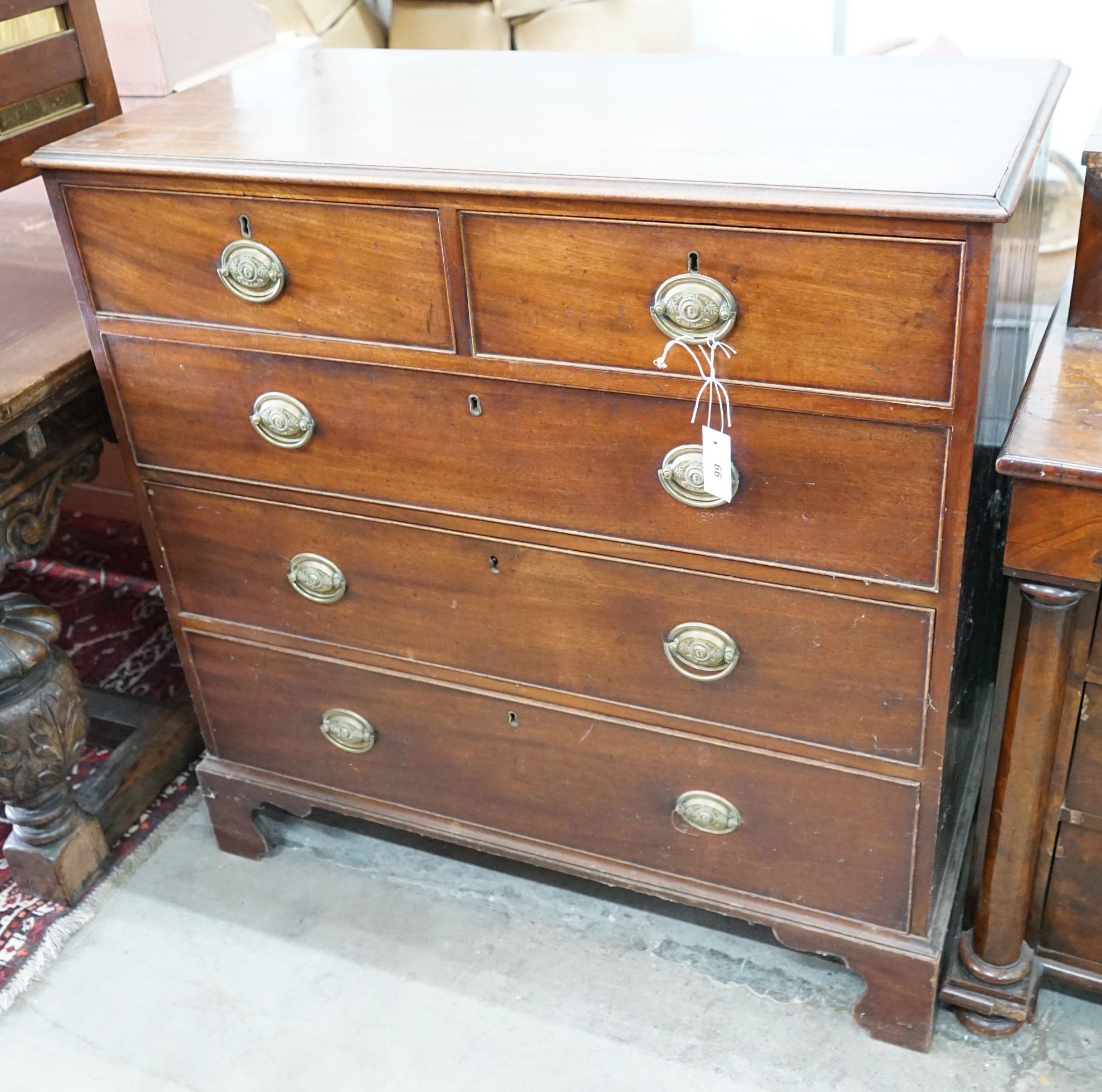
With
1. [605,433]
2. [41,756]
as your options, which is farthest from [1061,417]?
[41,756]

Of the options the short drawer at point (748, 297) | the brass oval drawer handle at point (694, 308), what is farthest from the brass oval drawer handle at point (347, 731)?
the brass oval drawer handle at point (694, 308)

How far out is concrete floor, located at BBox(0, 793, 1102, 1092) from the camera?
1.55 metres

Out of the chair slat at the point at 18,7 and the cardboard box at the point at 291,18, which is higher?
the chair slat at the point at 18,7

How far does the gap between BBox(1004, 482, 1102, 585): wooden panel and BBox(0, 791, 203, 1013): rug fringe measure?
1377 mm

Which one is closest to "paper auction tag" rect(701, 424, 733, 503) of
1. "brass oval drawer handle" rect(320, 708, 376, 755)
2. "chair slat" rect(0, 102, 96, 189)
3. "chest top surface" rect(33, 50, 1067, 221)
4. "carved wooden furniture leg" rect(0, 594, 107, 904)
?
"chest top surface" rect(33, 50, 1067, 221)

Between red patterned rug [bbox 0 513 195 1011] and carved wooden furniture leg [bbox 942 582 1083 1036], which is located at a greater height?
carved wooden furniture leg [bbox 942 582 1083 1036]

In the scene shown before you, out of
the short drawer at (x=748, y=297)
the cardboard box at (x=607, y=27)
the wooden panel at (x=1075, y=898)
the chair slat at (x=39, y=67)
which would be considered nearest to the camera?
the short drawer at (x=748, y=297)

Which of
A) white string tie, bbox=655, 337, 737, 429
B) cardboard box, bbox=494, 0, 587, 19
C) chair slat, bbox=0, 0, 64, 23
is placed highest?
chair slat, bbox=0, 0, 64, 23

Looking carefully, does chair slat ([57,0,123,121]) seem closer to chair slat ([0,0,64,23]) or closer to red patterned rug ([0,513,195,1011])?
chair slat ([0,0,64,23])

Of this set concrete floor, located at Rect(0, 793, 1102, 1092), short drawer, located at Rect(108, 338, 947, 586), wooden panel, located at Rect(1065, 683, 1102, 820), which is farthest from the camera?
concrete floor, located at Rect(0, 793, 1102, 1092)

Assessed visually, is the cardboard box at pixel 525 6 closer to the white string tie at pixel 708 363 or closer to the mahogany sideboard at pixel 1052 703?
the mahogany sideboard at pixel 1052 703

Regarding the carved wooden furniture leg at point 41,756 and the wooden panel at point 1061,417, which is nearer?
the wooden panel at point 1061,417

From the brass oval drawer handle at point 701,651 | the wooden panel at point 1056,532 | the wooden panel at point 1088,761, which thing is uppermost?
the wooden panel at point 1056,532

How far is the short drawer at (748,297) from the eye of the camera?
1073 mm
